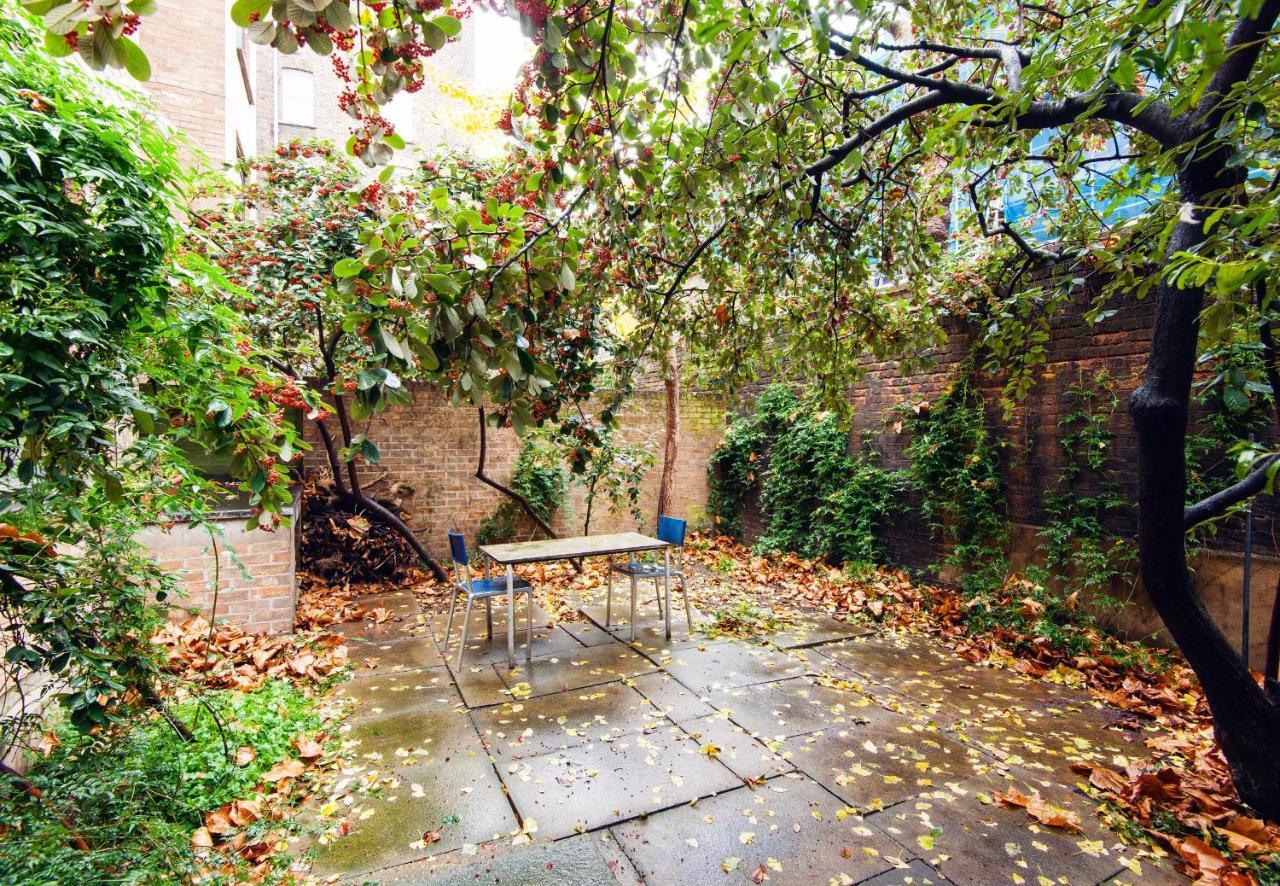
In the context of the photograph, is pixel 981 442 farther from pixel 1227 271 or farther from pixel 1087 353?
pixel 1227 271

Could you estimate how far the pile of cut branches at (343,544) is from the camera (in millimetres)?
6461

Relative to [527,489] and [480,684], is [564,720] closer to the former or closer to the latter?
[480,684]

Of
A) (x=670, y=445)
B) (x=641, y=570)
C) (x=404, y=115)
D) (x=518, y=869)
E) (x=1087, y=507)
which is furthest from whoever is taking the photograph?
(x=404, y=115)

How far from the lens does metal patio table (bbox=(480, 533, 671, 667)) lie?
441 centimetres

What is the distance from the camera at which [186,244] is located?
2.55 m

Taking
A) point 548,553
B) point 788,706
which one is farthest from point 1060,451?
point 548,553

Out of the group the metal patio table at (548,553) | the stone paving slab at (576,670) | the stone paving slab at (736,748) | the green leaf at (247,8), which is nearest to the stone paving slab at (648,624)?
the metal patio table at (548,553)

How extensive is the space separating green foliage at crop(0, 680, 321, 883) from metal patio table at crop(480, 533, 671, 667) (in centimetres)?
142

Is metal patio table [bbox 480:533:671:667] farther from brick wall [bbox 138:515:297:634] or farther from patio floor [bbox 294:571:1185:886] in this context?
brick wall [bbox 138:515:297:634]

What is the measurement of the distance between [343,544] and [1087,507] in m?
7.34

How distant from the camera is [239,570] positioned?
4582mm

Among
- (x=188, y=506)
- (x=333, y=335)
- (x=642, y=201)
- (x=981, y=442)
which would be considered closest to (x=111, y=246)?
(x=188, y=506)

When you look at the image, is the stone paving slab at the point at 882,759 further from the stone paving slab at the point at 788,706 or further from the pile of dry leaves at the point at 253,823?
the pile of dry leaves at the point at 253,823

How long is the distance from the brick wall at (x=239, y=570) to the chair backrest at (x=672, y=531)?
10.6 feet
